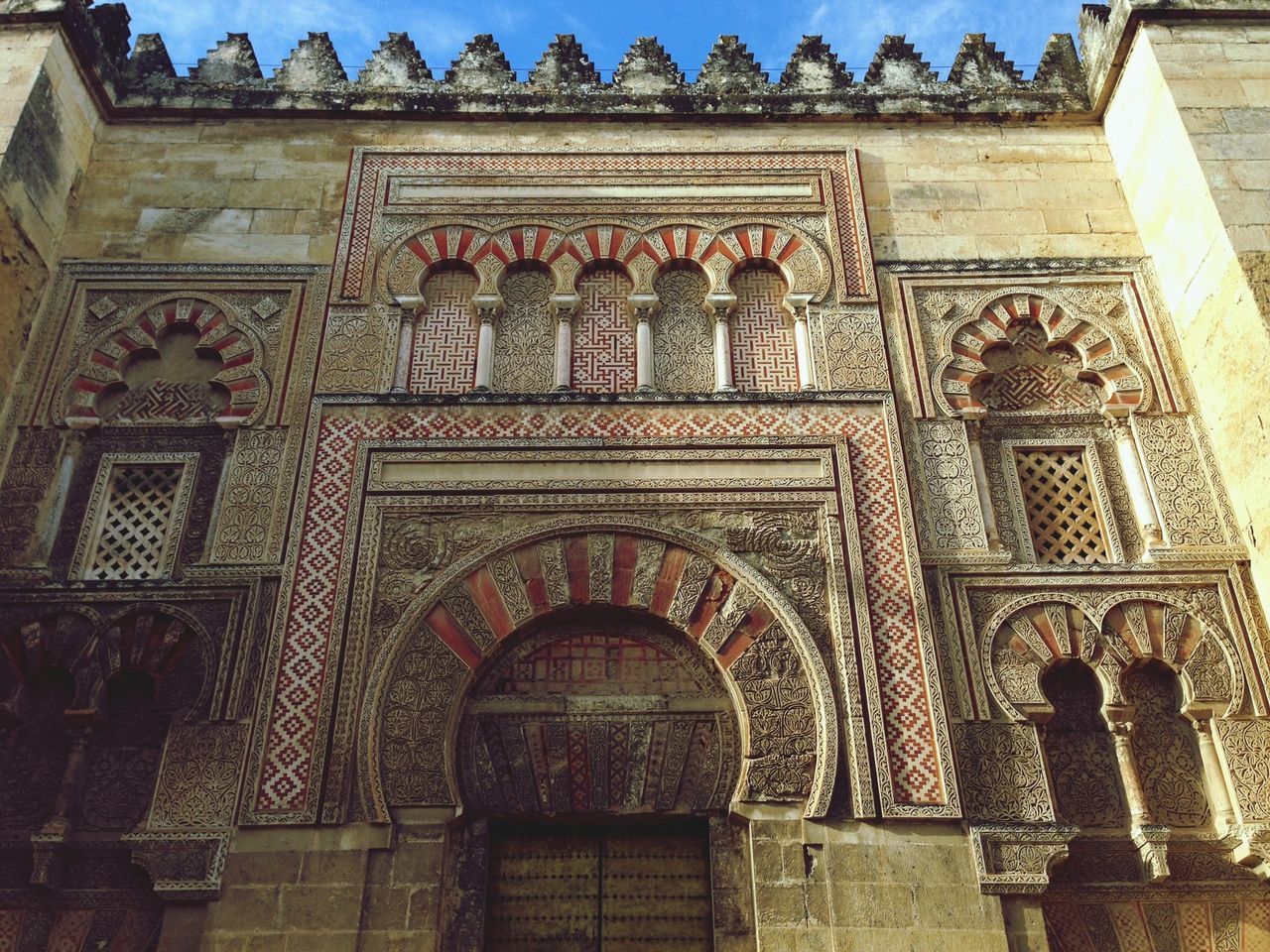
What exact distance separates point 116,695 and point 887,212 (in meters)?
5.25

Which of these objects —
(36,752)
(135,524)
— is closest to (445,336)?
(135,524)

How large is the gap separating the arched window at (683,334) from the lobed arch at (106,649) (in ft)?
9.36

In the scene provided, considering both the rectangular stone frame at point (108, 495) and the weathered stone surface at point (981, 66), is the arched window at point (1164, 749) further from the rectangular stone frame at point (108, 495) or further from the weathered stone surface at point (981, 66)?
the rectangular stone frame at point (108, 495)

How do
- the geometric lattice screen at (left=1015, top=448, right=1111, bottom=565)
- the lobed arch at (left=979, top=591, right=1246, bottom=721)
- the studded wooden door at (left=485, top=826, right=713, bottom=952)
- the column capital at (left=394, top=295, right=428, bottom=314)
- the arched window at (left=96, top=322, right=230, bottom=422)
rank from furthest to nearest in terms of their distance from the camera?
the column capital at (left=394, top=295, right=428, bottom=314)
the arched window at (left=96, top=322, right=230, bottom=422)
the geometric lattice screen at (left=1015, top=448, right=1111, bottom=565)
the lobed arch at (left=979, top=591, right=1246, bottom=721)
the studded wooden door at (left=485, top=826, right=713, bottom=952)

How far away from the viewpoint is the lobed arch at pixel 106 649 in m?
5.26

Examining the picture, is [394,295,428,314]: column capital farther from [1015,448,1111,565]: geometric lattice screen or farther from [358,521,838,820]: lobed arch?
[1015,448,1111,565]: geometric lattice screen

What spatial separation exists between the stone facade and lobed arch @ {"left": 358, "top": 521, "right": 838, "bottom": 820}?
0.02m

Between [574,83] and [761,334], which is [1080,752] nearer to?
[761,334]

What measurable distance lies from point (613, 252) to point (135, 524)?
3.18 m

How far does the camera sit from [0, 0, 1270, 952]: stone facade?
4910mm

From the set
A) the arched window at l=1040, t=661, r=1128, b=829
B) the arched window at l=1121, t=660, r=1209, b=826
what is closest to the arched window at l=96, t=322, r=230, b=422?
the arched window at l=1040, t=661, r=1128, b=829

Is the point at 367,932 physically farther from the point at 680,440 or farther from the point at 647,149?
the point at 647,149

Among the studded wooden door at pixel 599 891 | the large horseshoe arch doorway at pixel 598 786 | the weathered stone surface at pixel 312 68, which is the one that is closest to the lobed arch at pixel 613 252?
the weathered stone surface at pixel 312 68

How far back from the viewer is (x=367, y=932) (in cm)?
464
